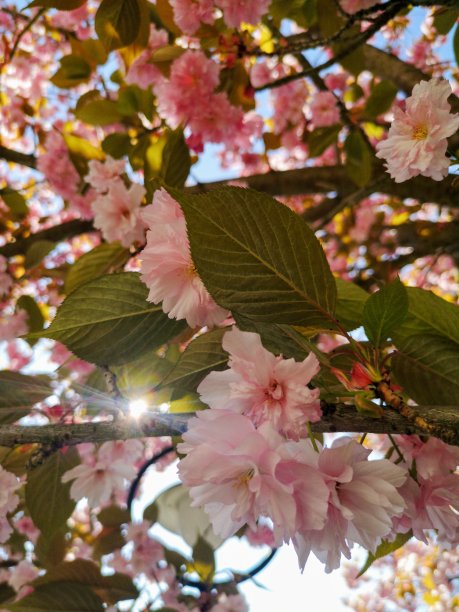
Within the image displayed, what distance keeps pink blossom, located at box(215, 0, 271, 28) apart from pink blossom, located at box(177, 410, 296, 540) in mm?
1257

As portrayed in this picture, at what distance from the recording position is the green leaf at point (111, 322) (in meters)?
0.63

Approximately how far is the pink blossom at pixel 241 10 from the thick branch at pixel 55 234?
37.0 inches

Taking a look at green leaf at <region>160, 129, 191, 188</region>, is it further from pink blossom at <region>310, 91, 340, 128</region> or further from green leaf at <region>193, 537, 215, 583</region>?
pink blossom at <region>310, 91, 340, 128</region>

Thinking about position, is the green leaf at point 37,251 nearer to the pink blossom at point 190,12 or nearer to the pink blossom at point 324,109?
the pink blossom at point 190,12

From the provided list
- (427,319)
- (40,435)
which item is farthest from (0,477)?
(427,319)

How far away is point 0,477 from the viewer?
0.87 meters

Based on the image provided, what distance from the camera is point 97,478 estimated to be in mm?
1145

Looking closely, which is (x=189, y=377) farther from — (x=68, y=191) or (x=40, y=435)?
(x=68, y=191)

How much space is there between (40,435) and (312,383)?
315 mm

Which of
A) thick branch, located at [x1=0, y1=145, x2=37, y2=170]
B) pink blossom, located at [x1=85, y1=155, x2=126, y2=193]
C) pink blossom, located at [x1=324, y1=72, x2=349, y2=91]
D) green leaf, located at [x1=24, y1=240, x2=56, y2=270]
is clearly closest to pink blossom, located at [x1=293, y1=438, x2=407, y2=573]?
pink blossom, located at [x1=85, y1=155, x2=126, y2=193]

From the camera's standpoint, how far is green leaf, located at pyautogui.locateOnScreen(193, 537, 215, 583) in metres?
1.65

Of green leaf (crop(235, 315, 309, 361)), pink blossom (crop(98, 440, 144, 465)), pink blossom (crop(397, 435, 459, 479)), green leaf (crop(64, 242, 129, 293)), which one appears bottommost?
pink blossom (crop(98, 440, 144, 465))

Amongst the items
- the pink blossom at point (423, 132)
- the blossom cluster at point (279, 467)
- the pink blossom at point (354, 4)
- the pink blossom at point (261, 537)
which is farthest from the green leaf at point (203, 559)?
the pink blossom at point (354, 4)

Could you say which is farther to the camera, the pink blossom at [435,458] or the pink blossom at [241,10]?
the pink blossom at [241,10]
